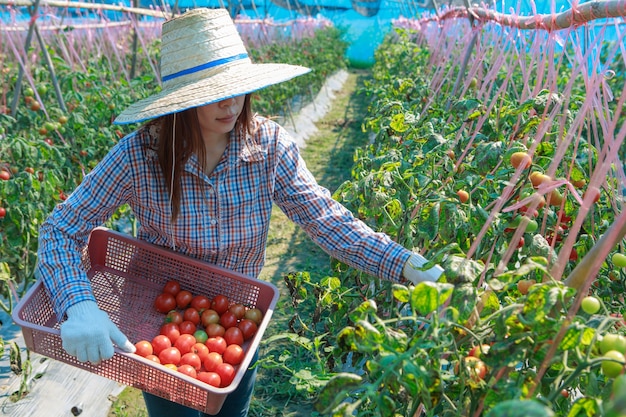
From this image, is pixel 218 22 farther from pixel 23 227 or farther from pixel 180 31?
pixel 23 227

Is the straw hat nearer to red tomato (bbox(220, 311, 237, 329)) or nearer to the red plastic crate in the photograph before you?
the red plastic crate

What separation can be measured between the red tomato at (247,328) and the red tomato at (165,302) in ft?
0.78

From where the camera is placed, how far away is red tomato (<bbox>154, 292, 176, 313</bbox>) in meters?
1.68

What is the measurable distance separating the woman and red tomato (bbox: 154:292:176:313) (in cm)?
15

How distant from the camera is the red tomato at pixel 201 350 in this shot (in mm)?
1503

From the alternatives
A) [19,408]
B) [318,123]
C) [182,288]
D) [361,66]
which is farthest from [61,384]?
[361,66]

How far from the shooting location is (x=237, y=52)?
Result: 152 centimetres

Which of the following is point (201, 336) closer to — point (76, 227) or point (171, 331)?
point (171, 331)

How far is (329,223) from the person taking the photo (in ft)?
5.08

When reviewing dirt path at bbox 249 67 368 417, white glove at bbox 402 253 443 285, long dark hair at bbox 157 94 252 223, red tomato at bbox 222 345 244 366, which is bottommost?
dirt path at bbox 249 67 368 417

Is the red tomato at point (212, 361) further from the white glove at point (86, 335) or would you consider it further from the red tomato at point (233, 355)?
the white glove at point (86, 335)

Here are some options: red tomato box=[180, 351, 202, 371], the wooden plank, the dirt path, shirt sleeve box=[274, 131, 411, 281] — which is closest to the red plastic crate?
red tomato box=[180, 351, 202, 371]

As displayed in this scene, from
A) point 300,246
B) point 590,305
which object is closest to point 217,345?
point 590,305

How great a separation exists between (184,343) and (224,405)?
35cm
